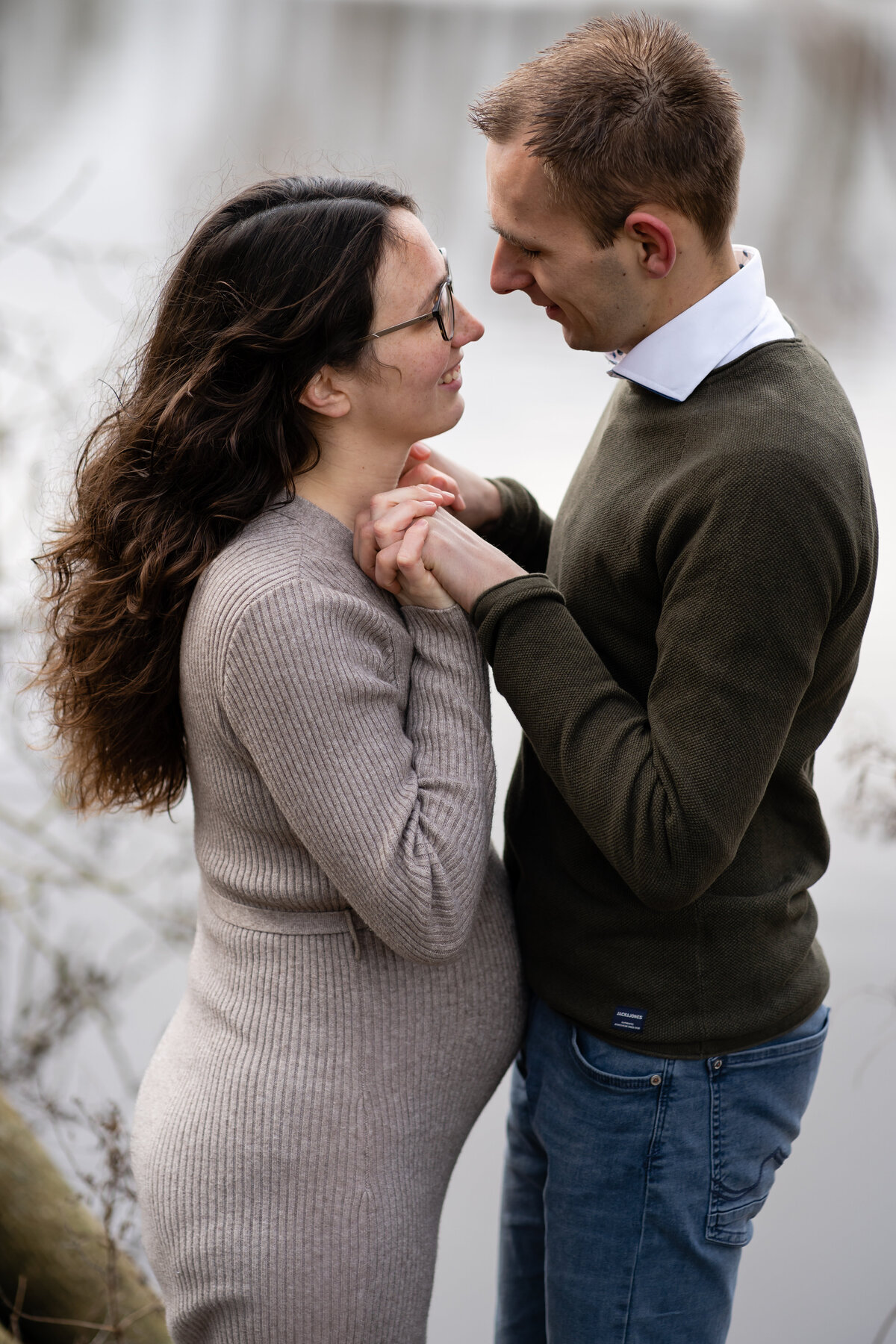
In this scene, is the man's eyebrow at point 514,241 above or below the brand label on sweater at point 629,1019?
above

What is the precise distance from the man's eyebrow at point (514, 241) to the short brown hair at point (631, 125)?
0.07 metres

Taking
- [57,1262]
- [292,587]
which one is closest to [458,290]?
[292,587]

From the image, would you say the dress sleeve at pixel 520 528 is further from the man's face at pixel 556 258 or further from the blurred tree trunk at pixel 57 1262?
the blurred tree trunk at pixel 57 1262

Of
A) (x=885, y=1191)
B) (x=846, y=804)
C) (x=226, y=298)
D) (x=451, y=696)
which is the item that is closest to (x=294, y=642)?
(x=451, y=696)

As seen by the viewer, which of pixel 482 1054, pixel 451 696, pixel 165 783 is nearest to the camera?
pixel 451 696

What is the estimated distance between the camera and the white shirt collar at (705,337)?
1.21 metres

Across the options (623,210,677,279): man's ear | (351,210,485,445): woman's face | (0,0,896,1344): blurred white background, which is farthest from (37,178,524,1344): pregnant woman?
(0,0,896,1344): blurred white background

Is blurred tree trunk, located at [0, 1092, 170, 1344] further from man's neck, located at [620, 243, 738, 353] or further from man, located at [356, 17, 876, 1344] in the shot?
man's neck, located at [620, 243, 738, 353]

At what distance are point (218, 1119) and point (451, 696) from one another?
20.4 inches

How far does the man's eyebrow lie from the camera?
126 cm

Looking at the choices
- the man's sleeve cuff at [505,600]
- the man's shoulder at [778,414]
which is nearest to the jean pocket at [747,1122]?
the man's sleeve cuff at [505,600]

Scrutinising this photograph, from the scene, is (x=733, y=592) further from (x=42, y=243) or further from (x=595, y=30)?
(x=42, y=243)

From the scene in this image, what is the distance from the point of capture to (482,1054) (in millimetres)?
1342

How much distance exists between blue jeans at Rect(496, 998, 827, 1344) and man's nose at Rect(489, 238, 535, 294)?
860 millimetres
